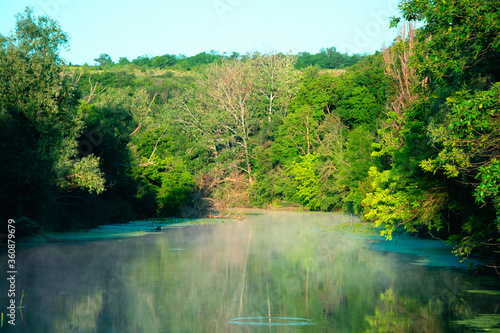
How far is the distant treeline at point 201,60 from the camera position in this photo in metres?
124

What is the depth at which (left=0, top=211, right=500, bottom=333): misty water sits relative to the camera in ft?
36.1

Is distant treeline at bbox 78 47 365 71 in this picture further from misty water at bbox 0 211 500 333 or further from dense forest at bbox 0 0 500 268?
misty water at bbox 0 211 500 333

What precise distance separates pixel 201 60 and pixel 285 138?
96.9 meters

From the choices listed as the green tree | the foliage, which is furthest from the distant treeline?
the foliage

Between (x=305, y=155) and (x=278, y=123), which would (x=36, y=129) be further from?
(x=278, y=123)

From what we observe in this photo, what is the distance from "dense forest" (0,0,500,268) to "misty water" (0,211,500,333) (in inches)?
66.2

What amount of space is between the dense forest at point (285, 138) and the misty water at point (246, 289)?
1682mm

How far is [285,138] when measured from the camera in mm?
58469

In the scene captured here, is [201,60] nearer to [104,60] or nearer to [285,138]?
[104,60]

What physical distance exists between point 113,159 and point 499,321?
1057 inches

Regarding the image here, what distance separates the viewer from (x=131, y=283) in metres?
15.3

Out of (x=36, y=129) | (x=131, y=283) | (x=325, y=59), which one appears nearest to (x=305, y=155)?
(x=36, y=129)

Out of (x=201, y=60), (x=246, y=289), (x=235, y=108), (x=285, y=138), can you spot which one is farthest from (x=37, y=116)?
(x=201, y=60)

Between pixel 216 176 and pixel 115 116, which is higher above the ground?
pixel 115 116
